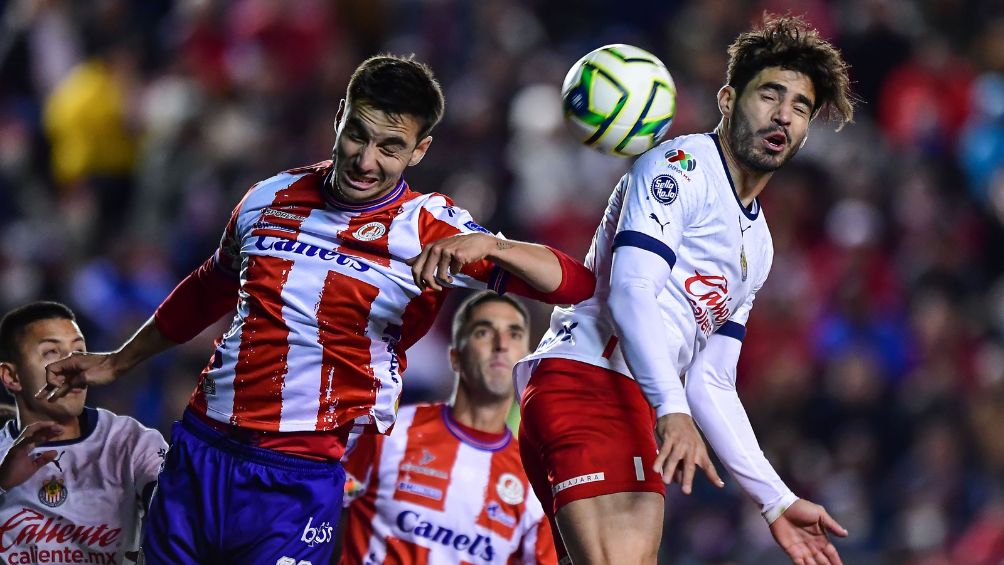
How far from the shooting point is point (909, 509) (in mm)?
8750

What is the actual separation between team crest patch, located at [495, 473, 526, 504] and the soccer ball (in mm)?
1857

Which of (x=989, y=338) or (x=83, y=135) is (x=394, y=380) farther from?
(x=83, y=135)

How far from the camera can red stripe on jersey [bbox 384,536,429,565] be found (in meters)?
5.89

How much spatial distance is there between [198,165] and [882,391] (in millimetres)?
5455

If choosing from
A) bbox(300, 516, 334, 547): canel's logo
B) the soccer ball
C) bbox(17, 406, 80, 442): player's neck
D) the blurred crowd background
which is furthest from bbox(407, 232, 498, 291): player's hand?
the blurred crowd background

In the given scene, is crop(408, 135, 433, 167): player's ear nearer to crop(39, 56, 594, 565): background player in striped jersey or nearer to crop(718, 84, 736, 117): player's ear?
crop(39, 56, 594, 565): background player in striped jersey

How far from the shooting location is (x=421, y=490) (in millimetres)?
6004

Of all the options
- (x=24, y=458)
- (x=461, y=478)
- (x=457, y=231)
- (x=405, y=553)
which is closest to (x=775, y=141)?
(x=457, y=231)

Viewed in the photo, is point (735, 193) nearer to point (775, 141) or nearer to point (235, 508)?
point (775, 141)

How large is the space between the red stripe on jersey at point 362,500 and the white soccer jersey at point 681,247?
4.43ft

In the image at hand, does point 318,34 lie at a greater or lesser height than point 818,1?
lesser

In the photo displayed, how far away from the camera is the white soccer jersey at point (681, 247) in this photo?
446 centimetres

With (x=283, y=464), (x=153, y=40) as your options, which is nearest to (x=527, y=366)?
(x=283, y=464)

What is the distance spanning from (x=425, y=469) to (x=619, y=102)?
6.78 ft
